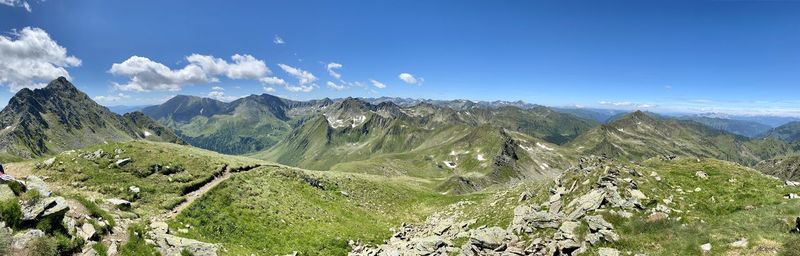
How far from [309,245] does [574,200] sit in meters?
24.5

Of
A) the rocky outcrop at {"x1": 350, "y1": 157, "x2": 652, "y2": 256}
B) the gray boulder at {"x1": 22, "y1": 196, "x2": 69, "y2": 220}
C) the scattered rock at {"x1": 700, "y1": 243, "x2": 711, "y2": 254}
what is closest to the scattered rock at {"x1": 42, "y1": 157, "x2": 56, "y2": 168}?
the gray boulder at {"x1": 22, "y1": 196, "x2": 69, "y2": 220}

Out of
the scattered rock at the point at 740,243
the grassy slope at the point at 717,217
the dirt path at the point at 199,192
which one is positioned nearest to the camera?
the scattered rock at the point at 740,243

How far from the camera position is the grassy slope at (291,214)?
118ft

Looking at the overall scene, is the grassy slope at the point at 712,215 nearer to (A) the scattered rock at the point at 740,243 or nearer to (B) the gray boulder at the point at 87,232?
(A) the scattered rock at the point at 740,243

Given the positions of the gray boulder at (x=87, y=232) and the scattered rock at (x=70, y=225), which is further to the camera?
the gray boulder at (x=87, y=232)

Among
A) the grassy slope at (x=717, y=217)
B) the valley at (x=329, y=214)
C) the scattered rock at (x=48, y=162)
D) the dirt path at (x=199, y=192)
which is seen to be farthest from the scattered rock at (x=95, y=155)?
the grassy slope at (x=717, y=217)

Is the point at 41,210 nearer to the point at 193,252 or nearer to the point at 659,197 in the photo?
the point at 193,252

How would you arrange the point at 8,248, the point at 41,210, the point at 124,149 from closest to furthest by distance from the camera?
the point at 8,248 < the point at 41,210 < the point at 124,149

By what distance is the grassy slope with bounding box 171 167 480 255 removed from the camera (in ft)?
118

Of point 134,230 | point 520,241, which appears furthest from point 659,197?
point 134,230

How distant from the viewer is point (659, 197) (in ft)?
98.1

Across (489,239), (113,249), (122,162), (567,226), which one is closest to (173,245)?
(113,249)

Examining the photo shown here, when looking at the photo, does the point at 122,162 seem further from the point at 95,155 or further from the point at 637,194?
the point at 637,194

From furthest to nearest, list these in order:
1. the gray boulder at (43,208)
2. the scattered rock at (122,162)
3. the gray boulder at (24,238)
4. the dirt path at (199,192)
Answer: the scattered rock at (122,162), the dirt path at (199,192), the gray boulder at (43,208), the gray boulder at (24,238)
